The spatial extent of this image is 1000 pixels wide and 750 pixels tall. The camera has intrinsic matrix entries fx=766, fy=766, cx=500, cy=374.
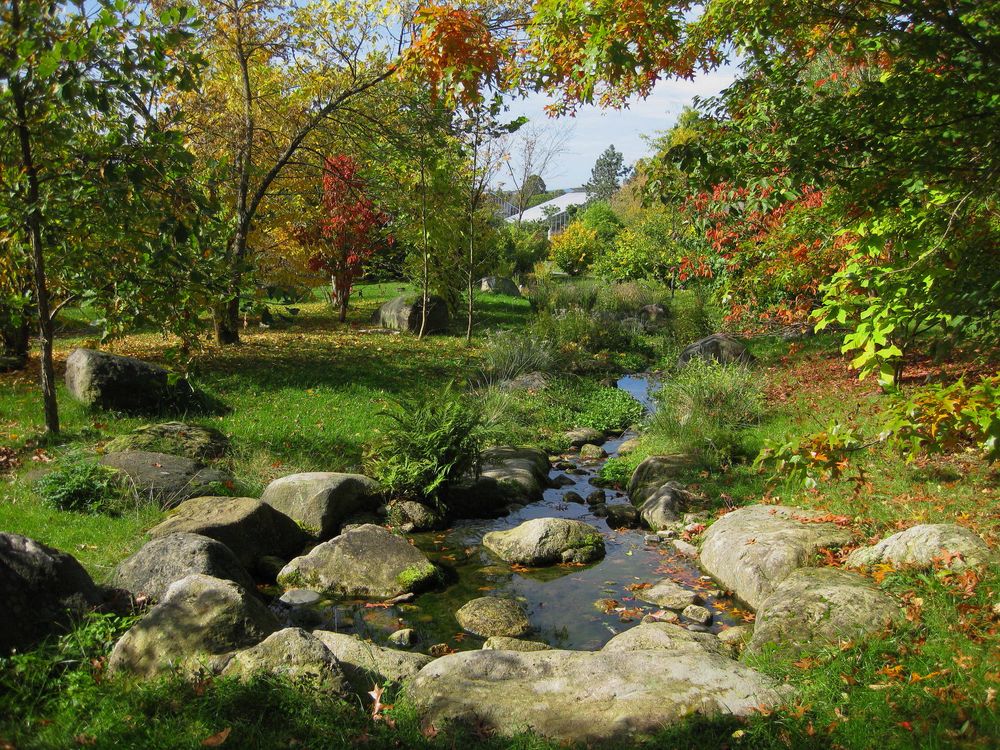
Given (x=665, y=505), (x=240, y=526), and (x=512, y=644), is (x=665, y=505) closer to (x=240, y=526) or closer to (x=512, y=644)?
(x=512, y=644)

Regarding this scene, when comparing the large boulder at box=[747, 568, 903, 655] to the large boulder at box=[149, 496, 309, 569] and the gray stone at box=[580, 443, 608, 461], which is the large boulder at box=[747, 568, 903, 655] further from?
the gray stone at box=[580, 443, 608, 461]

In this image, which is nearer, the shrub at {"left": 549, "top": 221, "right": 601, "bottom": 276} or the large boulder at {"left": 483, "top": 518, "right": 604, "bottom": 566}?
the large boulder at {"left": 483, "top": 518, "right": 604, "bottom": 566}

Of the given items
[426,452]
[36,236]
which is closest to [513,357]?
[426,452]

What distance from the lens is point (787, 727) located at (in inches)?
146

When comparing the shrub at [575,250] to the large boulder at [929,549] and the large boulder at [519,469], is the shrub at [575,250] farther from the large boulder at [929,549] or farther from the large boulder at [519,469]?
the large boulder at [929,549]

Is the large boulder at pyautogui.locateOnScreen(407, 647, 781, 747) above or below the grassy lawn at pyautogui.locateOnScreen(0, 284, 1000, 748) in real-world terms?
below

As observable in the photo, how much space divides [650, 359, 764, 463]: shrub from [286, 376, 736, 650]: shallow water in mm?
1811

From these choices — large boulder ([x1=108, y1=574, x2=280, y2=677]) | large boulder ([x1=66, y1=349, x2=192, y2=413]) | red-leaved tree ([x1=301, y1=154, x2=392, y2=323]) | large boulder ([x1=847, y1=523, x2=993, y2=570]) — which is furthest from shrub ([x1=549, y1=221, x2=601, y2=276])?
large boulder ([x1=108, y1=574, x2=280, y2=677])

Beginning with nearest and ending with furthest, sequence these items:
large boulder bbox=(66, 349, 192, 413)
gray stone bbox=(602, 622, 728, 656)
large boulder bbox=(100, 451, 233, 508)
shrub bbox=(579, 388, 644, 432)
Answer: gray stone bbox=(602, 622, 728, 656), large boulder bbox=(100, 451, 233, 508), large boulder bbox=(66, 349, 192, 413), shrub bbox=(579, 388, 644, 432)

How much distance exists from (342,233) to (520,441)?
11271 millimetres

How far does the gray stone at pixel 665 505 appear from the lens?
8.19m

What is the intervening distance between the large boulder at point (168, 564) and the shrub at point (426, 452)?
10.3 ft

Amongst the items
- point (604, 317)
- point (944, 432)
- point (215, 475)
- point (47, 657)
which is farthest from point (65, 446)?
point (604, 317)

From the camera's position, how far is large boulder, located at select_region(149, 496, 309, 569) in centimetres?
655
